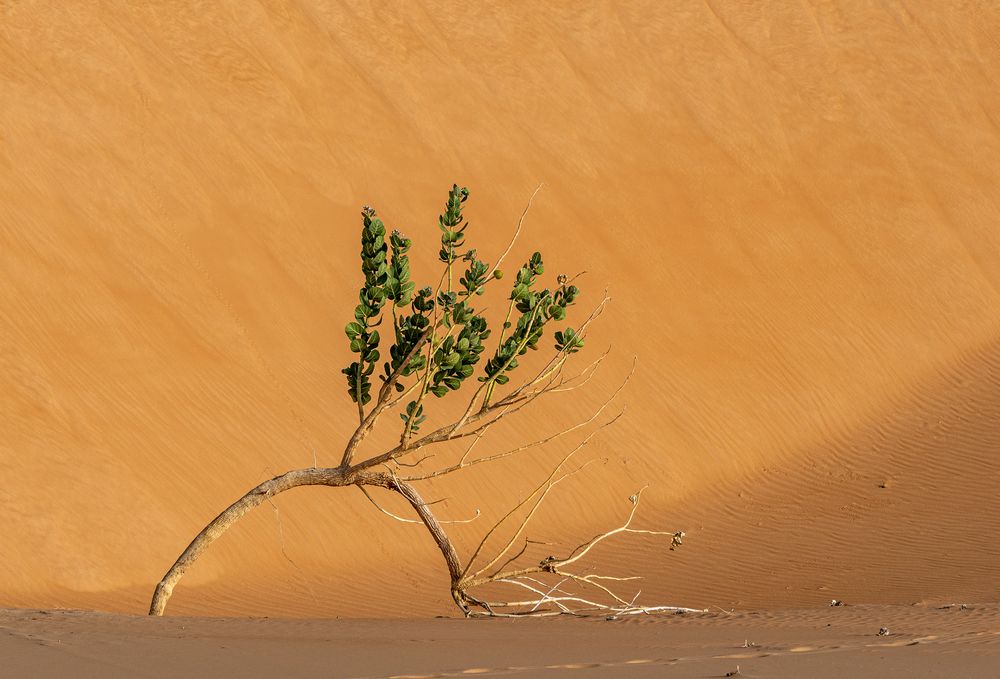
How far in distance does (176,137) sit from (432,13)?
23.4 ft

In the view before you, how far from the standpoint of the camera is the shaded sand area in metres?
5.71

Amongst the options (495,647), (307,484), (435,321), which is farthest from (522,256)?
(495,647)

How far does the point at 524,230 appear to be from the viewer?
20797 mm

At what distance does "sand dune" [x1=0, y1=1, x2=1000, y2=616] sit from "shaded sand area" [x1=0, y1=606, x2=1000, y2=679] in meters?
2.96

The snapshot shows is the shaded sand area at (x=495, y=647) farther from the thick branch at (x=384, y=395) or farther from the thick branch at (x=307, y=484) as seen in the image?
the thick branch at (x=384, y=395)

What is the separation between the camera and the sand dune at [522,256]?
13578 millimetres

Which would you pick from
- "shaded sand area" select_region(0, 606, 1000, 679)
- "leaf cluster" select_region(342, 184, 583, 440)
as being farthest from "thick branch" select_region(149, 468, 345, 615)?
"shaded sand area" select_region(0, 606, 1000, 679)

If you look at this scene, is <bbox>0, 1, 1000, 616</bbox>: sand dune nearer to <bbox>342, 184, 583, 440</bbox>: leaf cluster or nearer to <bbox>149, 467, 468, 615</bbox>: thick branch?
<bbox>149, 467, 468, 615</bbox>: thick branch

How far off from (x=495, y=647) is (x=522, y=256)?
45.4 ft

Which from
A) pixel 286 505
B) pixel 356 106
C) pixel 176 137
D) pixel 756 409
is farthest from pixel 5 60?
pixel 756 409

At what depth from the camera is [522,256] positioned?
20.2 metres

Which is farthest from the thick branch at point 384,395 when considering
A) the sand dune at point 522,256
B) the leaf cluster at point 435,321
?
the sand dune at point 522,256

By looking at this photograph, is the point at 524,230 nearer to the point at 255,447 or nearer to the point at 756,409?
the point at 756,409

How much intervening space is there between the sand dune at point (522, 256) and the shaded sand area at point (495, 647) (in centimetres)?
296
